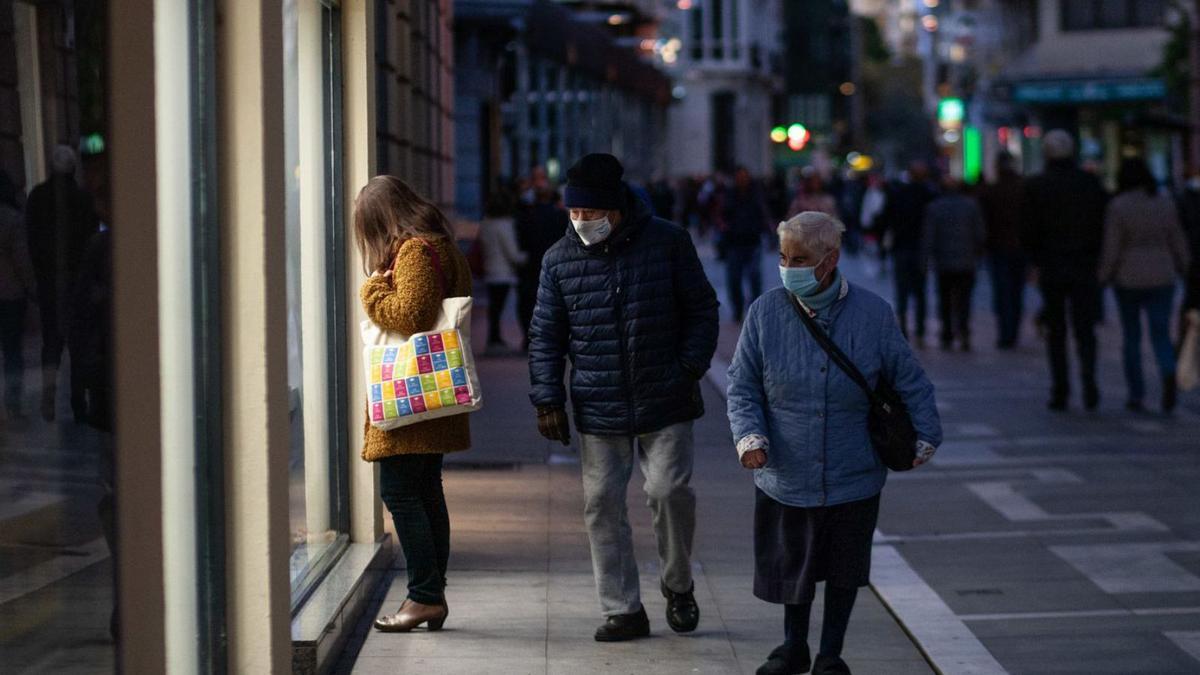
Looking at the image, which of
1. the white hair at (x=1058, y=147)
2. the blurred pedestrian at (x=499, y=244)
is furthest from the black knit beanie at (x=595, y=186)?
the blurred pedestrian at (x=499, y=244)

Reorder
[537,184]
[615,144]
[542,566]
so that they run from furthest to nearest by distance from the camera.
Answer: [615,144]
[537,184]
[542,566]

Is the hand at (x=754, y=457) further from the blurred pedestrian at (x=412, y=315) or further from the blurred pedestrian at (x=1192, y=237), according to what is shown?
the blurred pedestrian at (x=1192, y=237)

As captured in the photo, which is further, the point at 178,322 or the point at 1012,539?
the point at 1012,539

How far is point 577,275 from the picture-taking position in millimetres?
6883

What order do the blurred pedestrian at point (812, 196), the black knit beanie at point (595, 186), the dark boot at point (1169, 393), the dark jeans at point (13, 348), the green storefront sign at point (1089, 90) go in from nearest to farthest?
the dark jeans at point (13, 348)
the black knit beanie at point (595, 186)
the dark boot at point (1169, 393)
the blurred pedestrian at point (812, 196)
the green storefront sign at point (1089, 90)

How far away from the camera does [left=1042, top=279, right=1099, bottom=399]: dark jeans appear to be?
14.2 metres

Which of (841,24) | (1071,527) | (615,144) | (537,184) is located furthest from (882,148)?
(1071,527)

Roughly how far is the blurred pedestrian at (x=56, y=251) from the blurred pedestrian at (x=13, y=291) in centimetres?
3

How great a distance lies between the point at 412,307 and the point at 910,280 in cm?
1365

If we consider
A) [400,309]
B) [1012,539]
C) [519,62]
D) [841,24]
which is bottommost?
[1012,539]

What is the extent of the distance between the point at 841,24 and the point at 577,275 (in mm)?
116539

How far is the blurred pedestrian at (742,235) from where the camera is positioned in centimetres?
2205

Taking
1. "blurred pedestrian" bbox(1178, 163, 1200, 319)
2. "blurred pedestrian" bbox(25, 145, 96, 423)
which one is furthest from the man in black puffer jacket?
"blurred pedestrian" bbox(1178, 163, 1200, 319)

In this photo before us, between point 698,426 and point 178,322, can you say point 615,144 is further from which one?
point 178,322
